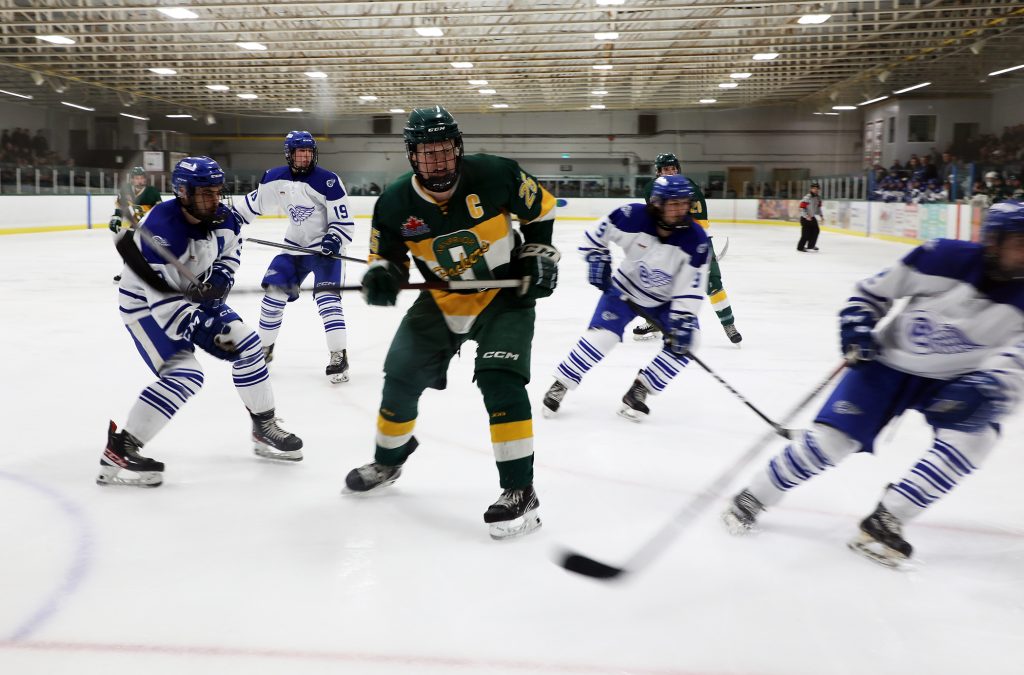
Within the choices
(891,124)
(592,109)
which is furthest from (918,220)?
(592,109)

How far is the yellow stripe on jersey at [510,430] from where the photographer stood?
2379 millimetres

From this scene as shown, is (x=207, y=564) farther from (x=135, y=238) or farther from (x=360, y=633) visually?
(x=135, y=238)

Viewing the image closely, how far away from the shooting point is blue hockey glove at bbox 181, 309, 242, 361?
2.74 metres


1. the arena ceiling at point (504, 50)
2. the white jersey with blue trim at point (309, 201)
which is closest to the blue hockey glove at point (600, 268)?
the white jersey with blue trim at point (309, 201)

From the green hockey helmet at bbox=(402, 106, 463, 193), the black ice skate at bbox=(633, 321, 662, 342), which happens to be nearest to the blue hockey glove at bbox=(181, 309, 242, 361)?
the green hockey helmet at bbox=(402, 106, 463, 193)

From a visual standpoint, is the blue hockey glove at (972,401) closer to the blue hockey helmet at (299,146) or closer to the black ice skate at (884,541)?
the black ice skate at (884,541)

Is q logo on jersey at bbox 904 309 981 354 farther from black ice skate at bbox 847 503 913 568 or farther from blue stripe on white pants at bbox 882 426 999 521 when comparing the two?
black ice skate at bbox 847 503 913 568

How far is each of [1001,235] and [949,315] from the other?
9.6 inches

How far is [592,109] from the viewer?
28.8m

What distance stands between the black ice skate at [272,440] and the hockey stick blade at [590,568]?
1339 millimetres

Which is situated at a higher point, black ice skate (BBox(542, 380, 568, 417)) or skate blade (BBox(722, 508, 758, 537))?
black ice skate (BBox(542, 380, 568, 417))

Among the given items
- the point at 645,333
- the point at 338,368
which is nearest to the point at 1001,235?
the point at 338,368

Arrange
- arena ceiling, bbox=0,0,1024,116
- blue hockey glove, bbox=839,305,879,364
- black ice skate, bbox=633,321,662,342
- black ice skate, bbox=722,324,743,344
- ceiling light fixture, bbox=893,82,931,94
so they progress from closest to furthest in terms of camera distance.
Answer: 1. blue hockey glove, bbox=839,305,879,364
2. black ice skate, bbox=722,324,743,344
3. black ice skate, bbox=633,321,662,342
4. arena ceiling, bbox=0,0,1024,116
5. ceiling light fixture, bbox=893,82,931,94

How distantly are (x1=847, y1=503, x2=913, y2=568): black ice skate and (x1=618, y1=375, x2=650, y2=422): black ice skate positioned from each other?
56.2 inches
